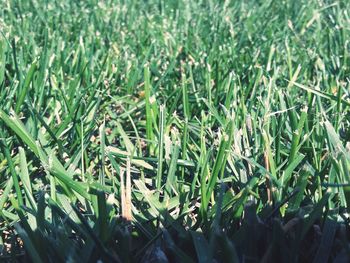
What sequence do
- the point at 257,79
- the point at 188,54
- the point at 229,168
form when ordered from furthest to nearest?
the point at 188,54 → the point at 257,79 → the point at 229,168

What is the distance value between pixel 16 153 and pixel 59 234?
0.57 m

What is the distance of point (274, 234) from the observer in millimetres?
1135

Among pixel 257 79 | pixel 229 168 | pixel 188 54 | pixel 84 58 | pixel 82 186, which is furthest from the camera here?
pixel 188 54

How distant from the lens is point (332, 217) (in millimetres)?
1204

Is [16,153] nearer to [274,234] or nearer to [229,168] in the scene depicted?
[229,168]

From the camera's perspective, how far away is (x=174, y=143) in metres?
1.51

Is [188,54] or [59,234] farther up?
[59,234]

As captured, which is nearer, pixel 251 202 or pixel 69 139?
pixel 251 202

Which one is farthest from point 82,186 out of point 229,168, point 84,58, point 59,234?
point 84,58

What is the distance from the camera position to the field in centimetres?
118

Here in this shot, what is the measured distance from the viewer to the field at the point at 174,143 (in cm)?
118

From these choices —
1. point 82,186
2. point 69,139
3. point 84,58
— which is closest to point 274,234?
point 82,186

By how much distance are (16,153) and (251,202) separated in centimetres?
76

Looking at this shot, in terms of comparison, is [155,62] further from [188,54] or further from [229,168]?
[229,168]
